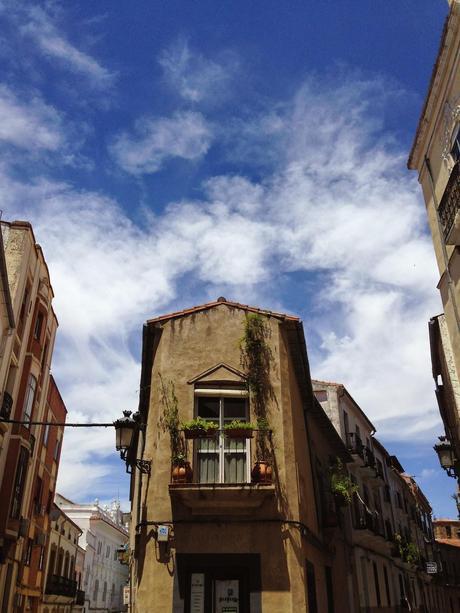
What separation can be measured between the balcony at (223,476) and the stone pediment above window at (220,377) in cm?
131

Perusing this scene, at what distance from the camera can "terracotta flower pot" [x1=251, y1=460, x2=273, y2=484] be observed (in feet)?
37.8

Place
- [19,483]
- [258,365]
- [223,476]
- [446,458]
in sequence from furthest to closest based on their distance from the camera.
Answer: [19,483], [446,458], [258,365], [223,476]

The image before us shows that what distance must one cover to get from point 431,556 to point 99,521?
31.4 m

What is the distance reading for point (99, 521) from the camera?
53156 millimetres

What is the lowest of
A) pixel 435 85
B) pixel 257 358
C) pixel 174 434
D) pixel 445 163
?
pixel 174 434

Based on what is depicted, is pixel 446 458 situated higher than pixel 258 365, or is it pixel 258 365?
pixel 258 365

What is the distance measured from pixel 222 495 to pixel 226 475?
826mm

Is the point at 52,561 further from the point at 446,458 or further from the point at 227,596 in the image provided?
the point at 446,458

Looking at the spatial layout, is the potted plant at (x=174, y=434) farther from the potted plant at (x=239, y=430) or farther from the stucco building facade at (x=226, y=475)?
the potted plant at (x=239, y=430)

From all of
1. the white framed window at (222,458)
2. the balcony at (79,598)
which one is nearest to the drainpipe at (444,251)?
the white framed window at (222,458)

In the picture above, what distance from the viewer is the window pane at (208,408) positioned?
509 inches

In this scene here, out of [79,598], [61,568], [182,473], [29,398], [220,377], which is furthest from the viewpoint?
[79,598]

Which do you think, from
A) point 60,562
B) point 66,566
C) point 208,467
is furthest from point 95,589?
point 208,467

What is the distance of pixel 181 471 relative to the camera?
11508 millimetres
